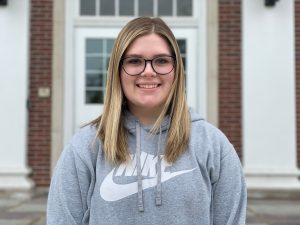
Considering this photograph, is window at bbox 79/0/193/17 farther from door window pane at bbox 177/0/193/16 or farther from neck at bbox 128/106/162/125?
neck at bbox 128/106/162/125

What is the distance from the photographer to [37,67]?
7.72 m

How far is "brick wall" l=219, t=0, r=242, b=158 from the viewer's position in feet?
25.3

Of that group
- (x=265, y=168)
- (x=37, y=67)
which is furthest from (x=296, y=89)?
(x=37, y=67)

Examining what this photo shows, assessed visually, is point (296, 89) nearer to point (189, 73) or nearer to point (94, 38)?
point (189, 73)

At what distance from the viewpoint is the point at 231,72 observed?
775 centimetres

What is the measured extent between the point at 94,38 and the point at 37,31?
34.0 inches

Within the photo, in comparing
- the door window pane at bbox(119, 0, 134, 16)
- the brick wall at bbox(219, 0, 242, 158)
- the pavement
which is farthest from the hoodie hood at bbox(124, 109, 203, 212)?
the door window pane at bbox(119, 0, 134, 16)

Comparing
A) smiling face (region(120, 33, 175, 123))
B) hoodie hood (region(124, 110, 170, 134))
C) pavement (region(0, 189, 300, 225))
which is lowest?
pavement (region(0, 189, 300, 225))

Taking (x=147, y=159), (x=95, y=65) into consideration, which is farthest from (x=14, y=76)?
(x=147, y=159)

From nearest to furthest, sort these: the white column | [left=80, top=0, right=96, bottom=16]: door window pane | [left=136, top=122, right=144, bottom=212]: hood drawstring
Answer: [left=136, top=122, right=144, bottom=212]: hood drawstring
the white column
[left=80, top=0, right=96, bottom=16]: door window pane

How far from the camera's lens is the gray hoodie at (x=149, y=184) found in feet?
5.08

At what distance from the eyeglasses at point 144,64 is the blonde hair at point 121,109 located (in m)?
0.02

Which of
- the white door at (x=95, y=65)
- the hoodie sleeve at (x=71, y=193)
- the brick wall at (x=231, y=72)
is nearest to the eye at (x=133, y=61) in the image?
the hoodie sleeve at (x=71, y=193)

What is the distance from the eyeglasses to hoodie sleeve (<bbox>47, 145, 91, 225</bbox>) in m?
0.30
